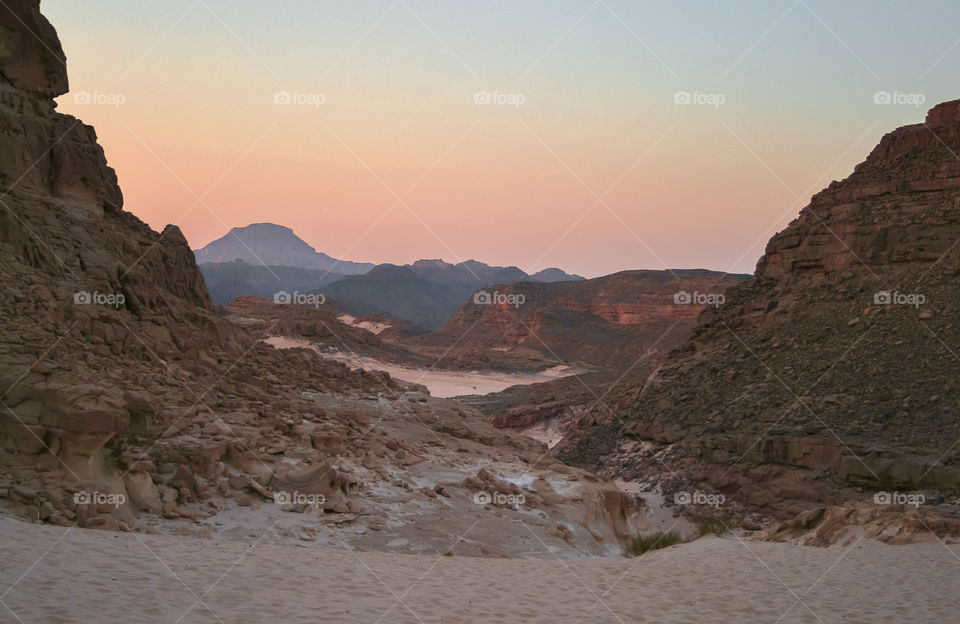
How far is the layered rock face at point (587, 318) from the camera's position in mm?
59281

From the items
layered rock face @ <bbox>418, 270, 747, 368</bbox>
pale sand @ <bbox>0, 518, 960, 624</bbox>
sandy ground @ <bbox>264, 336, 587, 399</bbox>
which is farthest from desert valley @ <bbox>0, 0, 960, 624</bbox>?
layered rock face @ <bbox>418, 270, 747, 368</bbox>

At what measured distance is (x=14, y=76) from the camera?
14352 mm

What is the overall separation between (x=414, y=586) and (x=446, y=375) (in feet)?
146

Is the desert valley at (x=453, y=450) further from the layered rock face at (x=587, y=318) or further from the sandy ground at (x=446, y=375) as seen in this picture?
the layered rock face at (x=587, y=318)

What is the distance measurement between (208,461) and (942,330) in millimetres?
19164

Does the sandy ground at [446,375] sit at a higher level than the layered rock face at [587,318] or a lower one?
lower

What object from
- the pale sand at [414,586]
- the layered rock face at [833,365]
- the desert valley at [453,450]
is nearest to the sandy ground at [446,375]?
the layered rock face at [833,365]

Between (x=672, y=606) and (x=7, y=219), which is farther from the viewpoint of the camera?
(x=7, y=219)

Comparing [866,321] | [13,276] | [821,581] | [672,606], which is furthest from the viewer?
[866,321]

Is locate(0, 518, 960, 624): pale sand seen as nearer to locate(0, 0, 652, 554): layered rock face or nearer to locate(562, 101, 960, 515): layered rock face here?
locate(0, 0, 652, 554): layered rock face

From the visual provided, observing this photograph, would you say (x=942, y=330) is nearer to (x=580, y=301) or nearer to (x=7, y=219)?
(x=7, y=219)

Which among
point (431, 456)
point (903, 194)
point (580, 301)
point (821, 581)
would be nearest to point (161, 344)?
point (431, 456)

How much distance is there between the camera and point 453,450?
15.7 meters

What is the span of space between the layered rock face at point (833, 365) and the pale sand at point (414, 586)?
737 cm
